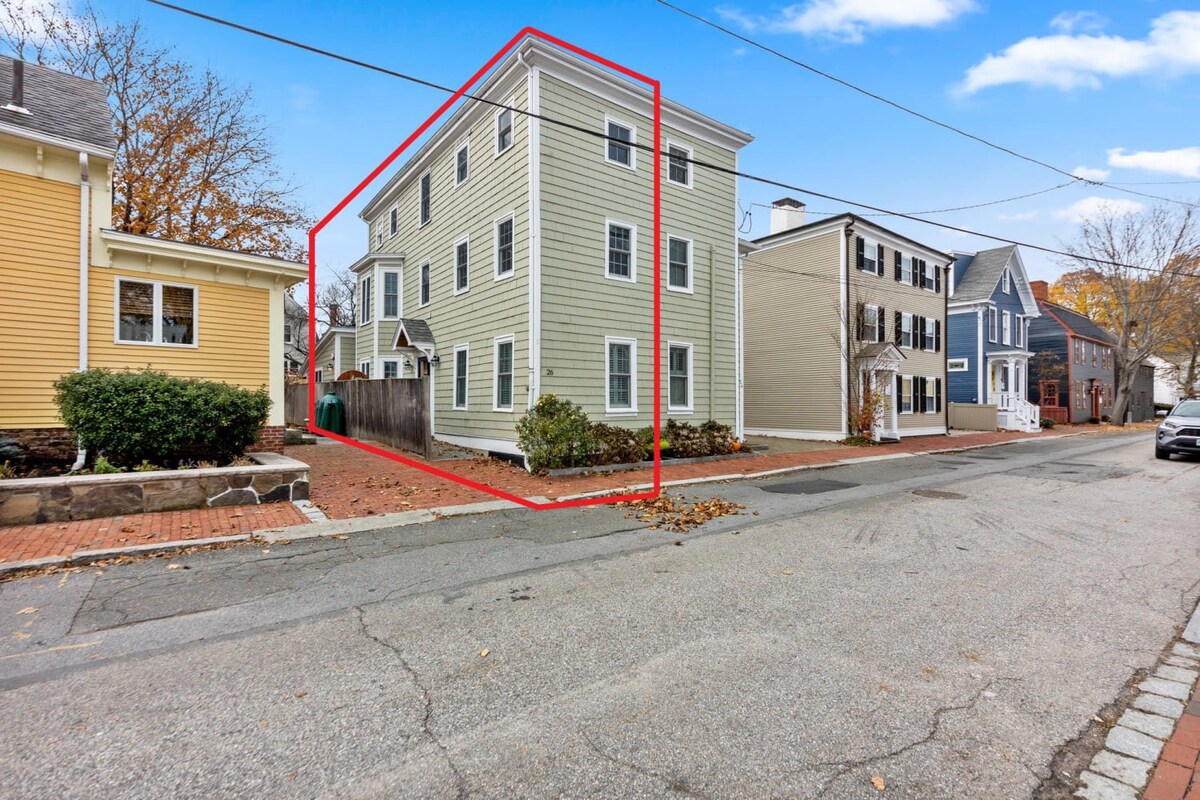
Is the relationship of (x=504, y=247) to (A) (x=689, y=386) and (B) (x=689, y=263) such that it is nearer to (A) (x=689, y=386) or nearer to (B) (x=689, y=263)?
(B) (x=689, y=263)

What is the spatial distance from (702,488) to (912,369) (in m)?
17.9

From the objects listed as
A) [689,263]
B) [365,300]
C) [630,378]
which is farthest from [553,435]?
[365,300]

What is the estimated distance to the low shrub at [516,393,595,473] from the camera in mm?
11594

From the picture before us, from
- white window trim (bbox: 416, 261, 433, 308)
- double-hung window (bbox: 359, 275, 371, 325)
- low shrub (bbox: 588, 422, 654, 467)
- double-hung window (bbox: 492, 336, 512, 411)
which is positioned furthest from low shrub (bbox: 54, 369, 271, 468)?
double-hung window (bbox: 359, 275, 371, 325)

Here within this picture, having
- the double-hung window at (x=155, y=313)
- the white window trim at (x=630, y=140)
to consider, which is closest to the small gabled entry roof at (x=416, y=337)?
the double-hung window at (x=155, y=313)

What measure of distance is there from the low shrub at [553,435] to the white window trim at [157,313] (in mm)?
6734

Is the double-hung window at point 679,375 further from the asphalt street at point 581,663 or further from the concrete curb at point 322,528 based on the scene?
the asphalt street at point 581,663

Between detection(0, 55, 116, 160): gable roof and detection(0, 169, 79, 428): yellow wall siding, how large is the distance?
0.85 meters

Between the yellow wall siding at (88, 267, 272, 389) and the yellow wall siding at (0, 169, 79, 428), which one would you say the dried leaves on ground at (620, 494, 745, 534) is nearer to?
the yellow wall siding at (88, 267, 272, 389)

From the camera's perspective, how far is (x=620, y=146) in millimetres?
14281

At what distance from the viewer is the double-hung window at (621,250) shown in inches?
556

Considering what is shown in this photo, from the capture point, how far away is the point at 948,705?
121 inches

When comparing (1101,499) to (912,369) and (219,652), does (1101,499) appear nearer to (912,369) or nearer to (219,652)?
(219,652)

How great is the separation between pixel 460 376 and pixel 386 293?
6.73m
